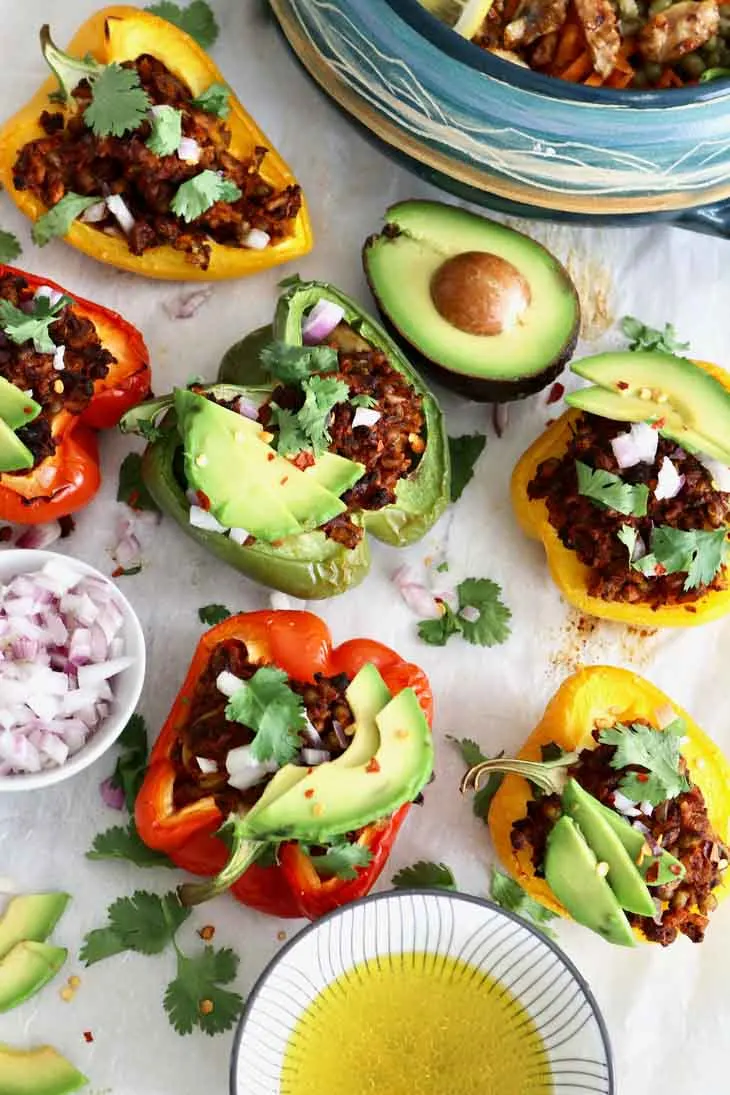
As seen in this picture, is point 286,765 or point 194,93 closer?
point 286,765

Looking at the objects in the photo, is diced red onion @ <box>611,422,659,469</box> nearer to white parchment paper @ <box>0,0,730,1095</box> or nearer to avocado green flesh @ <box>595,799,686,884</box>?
white parchment paper @ <box>0,0,730,1095</box>

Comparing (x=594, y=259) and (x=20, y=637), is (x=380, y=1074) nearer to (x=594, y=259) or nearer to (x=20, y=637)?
(x=20, y=637)

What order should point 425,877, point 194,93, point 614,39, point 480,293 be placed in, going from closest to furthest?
point 614,39 → point 480,293 → point 425,877 → point 194,93

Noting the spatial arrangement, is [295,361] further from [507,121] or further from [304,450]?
[507,121]

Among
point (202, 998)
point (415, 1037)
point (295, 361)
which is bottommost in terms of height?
point (202, 998)

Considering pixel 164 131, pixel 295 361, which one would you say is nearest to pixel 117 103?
pixel 164 131

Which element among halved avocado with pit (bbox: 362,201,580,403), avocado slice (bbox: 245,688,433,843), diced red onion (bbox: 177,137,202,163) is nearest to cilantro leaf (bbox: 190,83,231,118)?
diced red onion (bbox: 177,137,202,163)

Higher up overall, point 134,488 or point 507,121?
point 507,121
